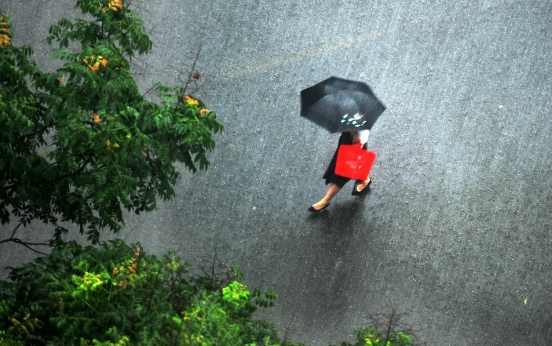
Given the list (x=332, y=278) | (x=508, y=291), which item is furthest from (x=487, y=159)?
(x=332, y=278)

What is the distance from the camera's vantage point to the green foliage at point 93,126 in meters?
Answer: 4.21

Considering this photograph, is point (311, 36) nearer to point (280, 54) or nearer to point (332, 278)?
point (280, 54)

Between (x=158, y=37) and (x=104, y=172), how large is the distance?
408 cm

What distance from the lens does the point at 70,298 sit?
3785 mm

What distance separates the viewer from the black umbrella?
6.82 metres

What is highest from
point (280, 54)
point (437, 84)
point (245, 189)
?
point (280, 54)

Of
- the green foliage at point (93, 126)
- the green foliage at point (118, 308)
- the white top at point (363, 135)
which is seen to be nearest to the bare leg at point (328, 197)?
the white top at point (363, 135)

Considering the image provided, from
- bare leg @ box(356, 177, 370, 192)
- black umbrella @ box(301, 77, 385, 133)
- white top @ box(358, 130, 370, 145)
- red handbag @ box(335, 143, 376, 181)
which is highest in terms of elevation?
black umbrella @ box(301, 77, 385, 133)

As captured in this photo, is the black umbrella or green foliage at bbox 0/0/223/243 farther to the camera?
the black umbrella

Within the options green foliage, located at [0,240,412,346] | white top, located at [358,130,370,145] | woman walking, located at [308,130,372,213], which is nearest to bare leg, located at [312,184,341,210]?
woman walking, located at [308,130,372,213]

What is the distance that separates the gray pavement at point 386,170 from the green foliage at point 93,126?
2.76 metres

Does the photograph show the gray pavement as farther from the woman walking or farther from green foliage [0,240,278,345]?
green foliage [0,240,278,345]

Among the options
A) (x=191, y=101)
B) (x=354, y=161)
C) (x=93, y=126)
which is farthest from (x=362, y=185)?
(x=93, y=126)

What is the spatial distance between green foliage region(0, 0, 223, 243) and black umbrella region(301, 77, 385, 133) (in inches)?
95.1
